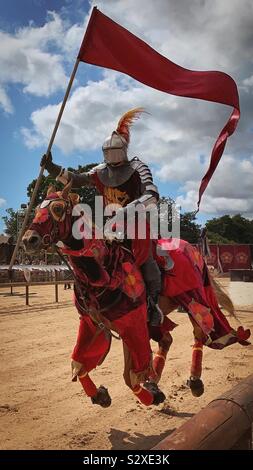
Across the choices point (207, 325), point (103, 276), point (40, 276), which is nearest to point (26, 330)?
point (207, 325)

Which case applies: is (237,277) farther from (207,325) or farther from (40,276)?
(207,325)

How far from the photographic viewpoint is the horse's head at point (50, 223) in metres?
3.01

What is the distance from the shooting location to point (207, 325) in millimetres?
4352

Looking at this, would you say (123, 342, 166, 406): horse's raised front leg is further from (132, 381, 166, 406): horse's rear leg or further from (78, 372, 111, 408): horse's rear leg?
(78, 372, 111, 408): horse's rear leg

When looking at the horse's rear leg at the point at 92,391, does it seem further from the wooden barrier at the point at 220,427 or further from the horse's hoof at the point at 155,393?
the wooden barrier at the point at 220,427

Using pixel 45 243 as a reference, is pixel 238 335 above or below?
below

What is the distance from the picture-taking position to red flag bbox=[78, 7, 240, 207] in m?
4.07

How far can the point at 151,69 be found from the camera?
419cm

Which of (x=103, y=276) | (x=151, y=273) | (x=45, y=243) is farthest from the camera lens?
(x=151, y=273)

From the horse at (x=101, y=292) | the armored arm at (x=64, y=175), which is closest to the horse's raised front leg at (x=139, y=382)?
the horse at (x=101, y=292)

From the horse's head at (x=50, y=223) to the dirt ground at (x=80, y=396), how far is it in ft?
5.84

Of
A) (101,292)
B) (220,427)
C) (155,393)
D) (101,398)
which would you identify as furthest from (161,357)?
(220,427)
